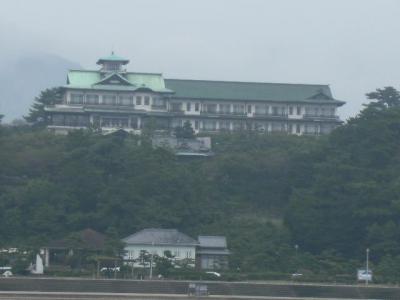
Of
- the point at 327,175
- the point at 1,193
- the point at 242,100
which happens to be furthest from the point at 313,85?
the point at 1,193

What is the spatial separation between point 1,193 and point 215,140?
11.5 meters

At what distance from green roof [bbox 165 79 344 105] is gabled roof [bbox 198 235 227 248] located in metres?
16.2

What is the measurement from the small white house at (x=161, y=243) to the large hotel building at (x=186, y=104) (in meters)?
13.9

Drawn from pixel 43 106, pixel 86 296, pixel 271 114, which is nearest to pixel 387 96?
pixel 271 114

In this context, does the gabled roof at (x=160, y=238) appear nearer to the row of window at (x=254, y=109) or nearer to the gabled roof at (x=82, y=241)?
the gabled roof at (x=82, y=241)

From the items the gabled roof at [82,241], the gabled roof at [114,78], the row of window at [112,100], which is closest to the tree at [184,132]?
the row of window at [112,100]

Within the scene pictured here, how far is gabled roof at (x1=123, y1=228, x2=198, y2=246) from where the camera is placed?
3981 centimetres

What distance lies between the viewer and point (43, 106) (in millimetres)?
56875

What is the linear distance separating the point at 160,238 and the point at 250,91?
695 inches

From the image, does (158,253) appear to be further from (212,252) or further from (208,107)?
(208,107)

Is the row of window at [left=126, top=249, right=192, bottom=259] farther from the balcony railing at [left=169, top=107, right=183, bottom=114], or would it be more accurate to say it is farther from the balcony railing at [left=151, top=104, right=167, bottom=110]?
the balcony railing at [left=169, top=107, right=183, bottom=114]

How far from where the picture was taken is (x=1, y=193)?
4281 centimetres

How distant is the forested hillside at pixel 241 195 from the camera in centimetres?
4006

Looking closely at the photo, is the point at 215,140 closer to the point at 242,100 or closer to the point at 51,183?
the point at 242,100
